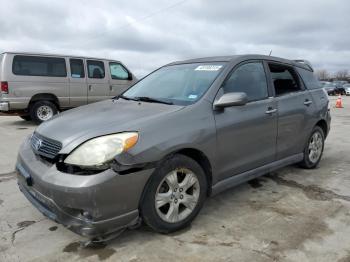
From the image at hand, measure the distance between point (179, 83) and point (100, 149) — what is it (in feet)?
5.15

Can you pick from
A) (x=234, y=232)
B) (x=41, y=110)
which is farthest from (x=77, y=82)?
(x=234, y=232)

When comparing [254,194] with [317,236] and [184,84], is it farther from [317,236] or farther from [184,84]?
[184,84]

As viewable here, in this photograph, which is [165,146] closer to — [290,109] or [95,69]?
[290,109]

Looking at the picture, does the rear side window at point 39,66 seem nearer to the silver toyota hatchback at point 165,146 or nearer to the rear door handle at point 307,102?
the silver toyota hatchback at point 165,146

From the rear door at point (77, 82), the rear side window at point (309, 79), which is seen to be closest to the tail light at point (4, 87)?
the rear door at point (77, 82)

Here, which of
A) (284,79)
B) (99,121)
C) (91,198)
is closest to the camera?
(91,198)

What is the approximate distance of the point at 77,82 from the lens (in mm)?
10859

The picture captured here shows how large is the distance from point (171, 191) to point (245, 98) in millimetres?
1219

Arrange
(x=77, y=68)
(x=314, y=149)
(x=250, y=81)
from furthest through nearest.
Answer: (x=77, y=68) < (x=314, y=149) < (x=250, y=81)

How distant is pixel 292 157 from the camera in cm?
489

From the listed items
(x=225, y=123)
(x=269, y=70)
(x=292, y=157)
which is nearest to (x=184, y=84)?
(x=225, y=123)

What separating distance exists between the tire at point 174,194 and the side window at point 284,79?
183cm

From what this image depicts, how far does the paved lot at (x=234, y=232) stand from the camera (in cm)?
298

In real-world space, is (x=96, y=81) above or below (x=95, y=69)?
below
